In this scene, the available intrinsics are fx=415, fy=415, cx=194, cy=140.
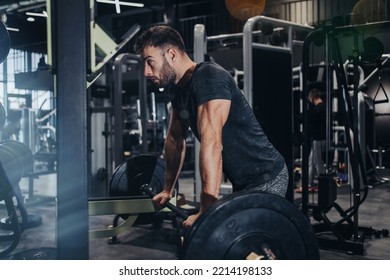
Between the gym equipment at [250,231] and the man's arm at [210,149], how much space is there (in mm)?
128

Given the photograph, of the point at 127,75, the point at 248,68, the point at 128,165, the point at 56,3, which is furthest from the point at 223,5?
the point at 56,3

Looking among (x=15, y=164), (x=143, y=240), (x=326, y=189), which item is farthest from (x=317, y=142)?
(x=15, y=164)

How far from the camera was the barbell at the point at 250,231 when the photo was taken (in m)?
1.16

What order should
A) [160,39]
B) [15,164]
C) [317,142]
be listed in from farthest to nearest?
[317,142] < [15,164] < [160,39]

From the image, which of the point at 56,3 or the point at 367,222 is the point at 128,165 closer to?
the point at 56,3

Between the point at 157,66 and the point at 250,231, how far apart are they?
72 cm

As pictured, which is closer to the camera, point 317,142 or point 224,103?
point 224,103

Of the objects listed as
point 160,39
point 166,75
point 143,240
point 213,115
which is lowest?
point 143,240

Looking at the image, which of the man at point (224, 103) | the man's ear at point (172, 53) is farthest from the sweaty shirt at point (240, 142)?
the man's ear at point (172, 53)

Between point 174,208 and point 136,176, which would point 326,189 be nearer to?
point 136,176

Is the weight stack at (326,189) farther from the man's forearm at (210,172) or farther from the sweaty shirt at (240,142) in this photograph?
the man's forearm at (210,172)

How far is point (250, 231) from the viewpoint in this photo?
1.22 meters

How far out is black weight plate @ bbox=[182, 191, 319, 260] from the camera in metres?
1.16

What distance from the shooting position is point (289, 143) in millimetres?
3301
